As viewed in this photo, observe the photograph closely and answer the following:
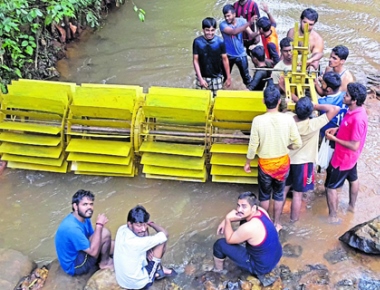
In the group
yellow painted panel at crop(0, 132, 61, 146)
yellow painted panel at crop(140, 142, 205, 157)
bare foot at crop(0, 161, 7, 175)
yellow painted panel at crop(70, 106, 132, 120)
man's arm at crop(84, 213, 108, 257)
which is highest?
yellow painted panel at crop(70, 106, 132, 120)

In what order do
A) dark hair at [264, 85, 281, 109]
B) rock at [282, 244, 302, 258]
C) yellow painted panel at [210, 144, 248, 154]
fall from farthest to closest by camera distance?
yellow painted panel at [210, 144, 248, 154] < rock at [282, 244, 302, 258] < dark hair at [264, 85, 281, 109]

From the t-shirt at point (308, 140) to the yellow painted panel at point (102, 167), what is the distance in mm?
2193

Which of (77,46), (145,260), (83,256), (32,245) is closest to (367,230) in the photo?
(145,260)

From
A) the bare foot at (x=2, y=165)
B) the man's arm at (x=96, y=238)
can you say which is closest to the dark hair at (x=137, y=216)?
the man's arm at (x=96, y=238)

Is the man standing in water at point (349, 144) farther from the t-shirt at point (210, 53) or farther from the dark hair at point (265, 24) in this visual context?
the dark hair at point (265, 24)

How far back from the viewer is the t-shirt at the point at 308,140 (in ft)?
16.3

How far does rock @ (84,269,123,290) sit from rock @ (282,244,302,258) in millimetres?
1829

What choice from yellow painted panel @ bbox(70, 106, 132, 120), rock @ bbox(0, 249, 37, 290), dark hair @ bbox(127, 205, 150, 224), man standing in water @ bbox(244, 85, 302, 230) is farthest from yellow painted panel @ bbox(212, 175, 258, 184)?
rock @ bbox(0, 249, 37, 290)

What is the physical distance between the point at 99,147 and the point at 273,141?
240 cm

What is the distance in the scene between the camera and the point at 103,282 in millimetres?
4602

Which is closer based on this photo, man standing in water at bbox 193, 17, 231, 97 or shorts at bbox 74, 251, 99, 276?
shorts at bbox 74, 251, 99, 276

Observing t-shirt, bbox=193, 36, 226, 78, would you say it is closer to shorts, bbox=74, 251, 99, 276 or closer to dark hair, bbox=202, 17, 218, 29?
dark hair, bbox=202, 17, 218, 29

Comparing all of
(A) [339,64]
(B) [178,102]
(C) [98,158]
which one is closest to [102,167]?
(C) [98,158]

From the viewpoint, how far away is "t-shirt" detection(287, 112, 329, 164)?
16.3ft
